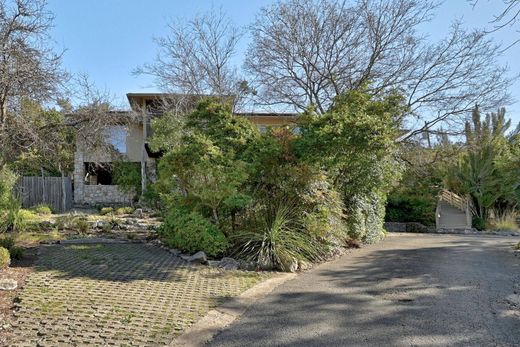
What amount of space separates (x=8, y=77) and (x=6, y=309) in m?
3.74

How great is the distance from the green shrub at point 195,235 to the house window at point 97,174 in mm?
15159

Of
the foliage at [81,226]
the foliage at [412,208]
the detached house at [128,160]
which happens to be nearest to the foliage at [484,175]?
the foliage at [412,208]

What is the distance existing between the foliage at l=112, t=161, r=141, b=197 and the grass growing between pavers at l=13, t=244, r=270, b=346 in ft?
47.9

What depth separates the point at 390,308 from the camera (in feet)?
16.8

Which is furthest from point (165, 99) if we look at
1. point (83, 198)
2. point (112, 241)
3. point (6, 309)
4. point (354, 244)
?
point (6, 309)

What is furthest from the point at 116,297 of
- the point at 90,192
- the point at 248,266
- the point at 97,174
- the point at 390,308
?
the point at 97,174

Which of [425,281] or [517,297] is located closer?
[517,297]

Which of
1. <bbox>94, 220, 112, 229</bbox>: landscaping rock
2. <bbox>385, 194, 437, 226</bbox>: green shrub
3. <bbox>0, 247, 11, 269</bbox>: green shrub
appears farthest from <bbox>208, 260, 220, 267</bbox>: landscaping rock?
<bbox>385, 194, 437, 226</bbox>: green shrub

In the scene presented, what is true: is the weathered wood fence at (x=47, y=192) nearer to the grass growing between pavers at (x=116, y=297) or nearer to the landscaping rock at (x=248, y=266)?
the grass growing between pavers at (x=116, y=297)

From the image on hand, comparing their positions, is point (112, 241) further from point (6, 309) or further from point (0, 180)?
point (6, 309)

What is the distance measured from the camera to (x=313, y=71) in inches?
690

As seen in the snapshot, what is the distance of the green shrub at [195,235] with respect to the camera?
835cm

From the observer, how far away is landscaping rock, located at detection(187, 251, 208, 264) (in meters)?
8.04

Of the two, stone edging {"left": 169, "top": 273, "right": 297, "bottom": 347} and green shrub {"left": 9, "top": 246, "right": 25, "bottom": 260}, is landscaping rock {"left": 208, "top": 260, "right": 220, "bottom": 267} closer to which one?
stone edging {"left": 169, "top": 273, "right": 297, "bottom": 347}
